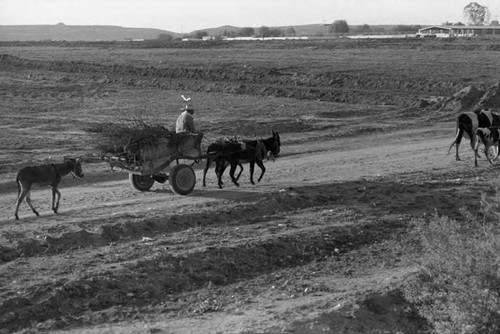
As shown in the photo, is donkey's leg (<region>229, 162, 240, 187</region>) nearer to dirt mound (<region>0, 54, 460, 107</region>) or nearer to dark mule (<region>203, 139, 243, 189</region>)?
dark mule (<region>203, 139, 243, 189</region>)

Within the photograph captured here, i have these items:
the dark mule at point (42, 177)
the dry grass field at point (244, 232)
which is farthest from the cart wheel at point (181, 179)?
the dark mule at point (42, 177)

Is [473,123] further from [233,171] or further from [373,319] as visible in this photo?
[373,319]

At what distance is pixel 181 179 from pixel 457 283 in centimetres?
835

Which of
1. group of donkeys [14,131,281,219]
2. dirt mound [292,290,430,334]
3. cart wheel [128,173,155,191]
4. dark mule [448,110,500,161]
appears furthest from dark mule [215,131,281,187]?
dirt mound [292,290,430,334]

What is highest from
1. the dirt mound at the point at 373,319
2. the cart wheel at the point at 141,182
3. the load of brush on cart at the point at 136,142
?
the load of brush on cart at the point at 136,142

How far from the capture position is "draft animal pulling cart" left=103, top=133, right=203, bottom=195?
1767 centimetres

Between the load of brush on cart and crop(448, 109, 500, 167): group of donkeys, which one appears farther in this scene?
crop(448, 109, 500, 167): group of donkeys

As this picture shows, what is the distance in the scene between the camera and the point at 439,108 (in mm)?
36219

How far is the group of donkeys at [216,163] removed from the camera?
16.0 m

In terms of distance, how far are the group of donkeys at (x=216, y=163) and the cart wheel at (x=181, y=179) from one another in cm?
77

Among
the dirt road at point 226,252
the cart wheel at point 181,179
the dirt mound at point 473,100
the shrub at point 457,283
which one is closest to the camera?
the shrub at point 457,283

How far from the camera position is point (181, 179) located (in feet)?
59.6

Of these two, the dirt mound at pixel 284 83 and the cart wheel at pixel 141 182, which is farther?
the dirt mound at pixel 284 83

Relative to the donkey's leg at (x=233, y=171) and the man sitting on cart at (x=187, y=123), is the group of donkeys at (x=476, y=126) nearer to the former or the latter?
the donkey's leg at (x=233, y=171)
